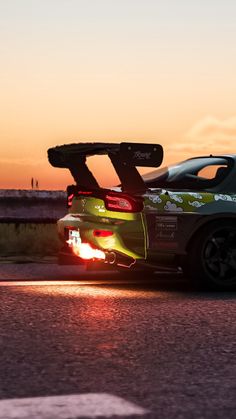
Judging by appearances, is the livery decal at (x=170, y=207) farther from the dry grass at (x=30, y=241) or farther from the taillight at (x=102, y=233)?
the dry grass at (x=30, y=241)

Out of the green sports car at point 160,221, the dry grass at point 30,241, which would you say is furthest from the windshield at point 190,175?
the dry grass at point 30,241

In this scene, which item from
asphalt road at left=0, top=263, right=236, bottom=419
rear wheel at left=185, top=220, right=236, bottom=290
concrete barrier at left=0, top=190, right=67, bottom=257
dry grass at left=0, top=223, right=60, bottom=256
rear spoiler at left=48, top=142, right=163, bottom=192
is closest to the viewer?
asphalt road at left=0, top=263, right=236, bottom=419

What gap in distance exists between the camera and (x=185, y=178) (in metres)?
10.4

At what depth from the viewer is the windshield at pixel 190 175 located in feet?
34.0

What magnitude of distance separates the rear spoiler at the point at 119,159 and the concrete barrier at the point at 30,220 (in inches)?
172

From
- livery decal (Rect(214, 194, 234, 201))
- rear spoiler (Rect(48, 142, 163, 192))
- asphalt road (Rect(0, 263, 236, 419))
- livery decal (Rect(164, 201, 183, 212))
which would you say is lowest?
asphalt road (Rect(0, 263, 236, 419))

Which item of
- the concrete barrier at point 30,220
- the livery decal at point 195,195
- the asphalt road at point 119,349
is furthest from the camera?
the concrete barrier at point 30,220

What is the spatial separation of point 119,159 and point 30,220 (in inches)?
225

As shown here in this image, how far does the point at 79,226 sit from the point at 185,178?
129 cm

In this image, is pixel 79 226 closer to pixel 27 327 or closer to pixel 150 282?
pixel 150 282

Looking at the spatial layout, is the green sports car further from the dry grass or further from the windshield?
the dry grass

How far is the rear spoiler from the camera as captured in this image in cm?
989

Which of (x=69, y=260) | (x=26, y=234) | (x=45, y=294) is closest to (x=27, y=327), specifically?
(x=45, y=294)

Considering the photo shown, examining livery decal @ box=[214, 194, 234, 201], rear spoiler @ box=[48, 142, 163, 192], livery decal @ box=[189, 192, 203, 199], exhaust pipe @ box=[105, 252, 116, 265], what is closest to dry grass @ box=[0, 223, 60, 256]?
rear spoiler @ box=[48, 142, 163, 192]
